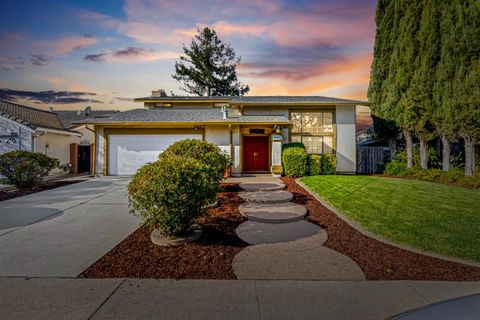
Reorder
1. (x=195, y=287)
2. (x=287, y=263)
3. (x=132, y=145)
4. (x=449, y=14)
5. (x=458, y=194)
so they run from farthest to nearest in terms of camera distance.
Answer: (x=132, y=145) → (x=449, y=14) → (x=458, y=194) → (x=287, y=263) → (x=195, y=287)

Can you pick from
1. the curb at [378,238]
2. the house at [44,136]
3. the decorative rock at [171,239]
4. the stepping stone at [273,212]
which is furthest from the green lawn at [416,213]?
the house at [44,136]

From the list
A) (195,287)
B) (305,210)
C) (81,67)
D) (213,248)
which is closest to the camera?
(195,287)

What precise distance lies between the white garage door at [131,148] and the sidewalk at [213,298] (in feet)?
32.9

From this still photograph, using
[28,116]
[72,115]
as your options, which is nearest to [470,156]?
[28,116]

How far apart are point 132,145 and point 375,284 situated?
1255 centimetres

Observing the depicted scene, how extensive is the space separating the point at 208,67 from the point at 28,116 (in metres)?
17.0

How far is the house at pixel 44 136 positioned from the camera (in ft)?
41.9

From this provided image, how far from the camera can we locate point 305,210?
225 inches

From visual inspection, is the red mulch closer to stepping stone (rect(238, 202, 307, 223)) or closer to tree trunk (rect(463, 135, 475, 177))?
stepping stone (rect(238, 202, 307, 223))

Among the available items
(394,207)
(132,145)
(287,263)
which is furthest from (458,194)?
→ (132,145)

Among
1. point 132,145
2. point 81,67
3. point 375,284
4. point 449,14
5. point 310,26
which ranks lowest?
point 375,284

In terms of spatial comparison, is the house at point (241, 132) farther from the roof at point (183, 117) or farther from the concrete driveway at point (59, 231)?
the concrete driveway at point (59, 231)

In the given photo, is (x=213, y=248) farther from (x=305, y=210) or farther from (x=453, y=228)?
(x=453, y=228)

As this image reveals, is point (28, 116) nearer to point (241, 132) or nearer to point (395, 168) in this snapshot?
point (241, 132)
